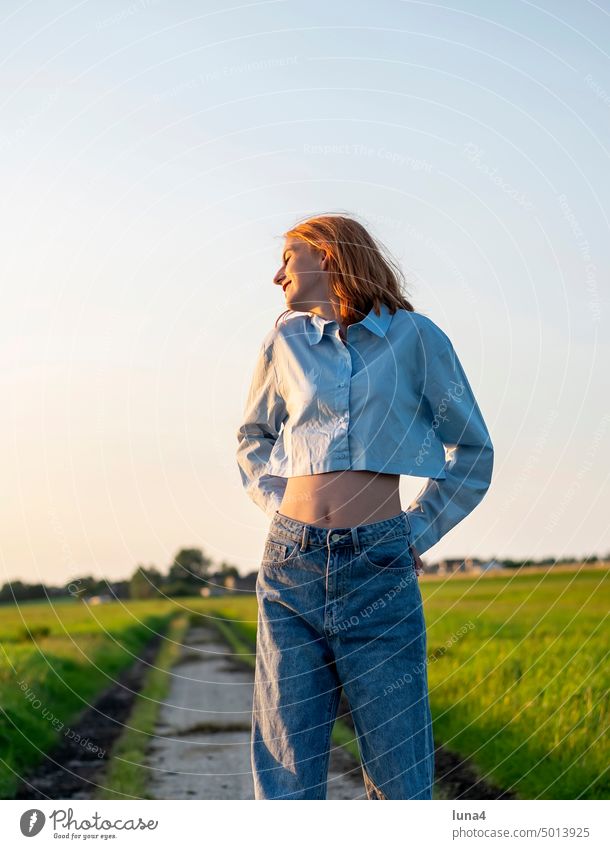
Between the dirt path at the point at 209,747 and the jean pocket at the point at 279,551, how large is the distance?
3519 mm

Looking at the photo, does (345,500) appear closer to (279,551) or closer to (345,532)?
(345,532)

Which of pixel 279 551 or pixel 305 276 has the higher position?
pixel 305 276

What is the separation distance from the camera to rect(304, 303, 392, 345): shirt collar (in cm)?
405

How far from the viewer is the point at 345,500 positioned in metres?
3.94

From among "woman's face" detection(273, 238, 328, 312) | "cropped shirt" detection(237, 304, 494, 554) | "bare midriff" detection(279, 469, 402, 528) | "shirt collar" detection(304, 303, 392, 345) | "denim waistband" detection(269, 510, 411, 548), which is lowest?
"denim waistband" detection(269, 510, 411, 548)

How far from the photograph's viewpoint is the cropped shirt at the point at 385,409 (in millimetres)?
3988

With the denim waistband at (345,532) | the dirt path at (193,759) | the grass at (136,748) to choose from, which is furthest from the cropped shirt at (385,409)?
the grass at (136,748)

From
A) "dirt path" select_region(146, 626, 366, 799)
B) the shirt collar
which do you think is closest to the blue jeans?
the shirt collar

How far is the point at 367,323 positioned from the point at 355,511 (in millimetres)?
688
